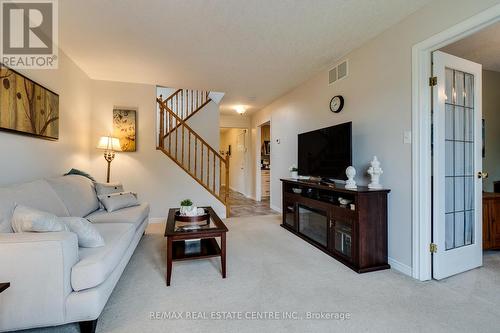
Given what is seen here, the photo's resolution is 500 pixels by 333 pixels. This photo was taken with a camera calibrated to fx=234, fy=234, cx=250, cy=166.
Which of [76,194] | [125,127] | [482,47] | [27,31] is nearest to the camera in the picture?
[27,31]

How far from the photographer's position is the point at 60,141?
307 centimetres

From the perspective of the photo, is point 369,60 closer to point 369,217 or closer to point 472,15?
point 472,15

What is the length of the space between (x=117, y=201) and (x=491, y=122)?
18.0 feet

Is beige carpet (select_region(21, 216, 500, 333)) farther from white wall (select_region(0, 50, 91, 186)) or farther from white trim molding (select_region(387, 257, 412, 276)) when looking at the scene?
white wall (select_region(0, 50, 91, 186))

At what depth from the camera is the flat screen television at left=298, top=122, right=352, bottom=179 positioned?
2.71 meters

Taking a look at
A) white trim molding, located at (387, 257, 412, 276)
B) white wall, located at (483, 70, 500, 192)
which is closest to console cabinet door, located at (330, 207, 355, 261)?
white trim molding, located at (387, 257, 412, 276)

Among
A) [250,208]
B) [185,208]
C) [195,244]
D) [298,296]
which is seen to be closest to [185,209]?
[185,208]

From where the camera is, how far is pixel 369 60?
274 cm

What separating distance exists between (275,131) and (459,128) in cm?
343

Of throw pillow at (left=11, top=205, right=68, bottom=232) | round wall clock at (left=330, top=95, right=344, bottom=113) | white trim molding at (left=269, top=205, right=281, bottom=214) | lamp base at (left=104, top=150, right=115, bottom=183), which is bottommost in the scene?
white trim molding at (left=269, top=205, right=281, bottom=214)

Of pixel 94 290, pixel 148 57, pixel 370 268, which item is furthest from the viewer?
pixel 148 57

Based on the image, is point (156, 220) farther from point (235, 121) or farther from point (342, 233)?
point (235, 121)

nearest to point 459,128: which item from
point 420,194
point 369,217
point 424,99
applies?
point 424,99

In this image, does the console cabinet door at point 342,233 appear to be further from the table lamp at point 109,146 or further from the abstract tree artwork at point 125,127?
the abstract tree artwork at point 125,127
